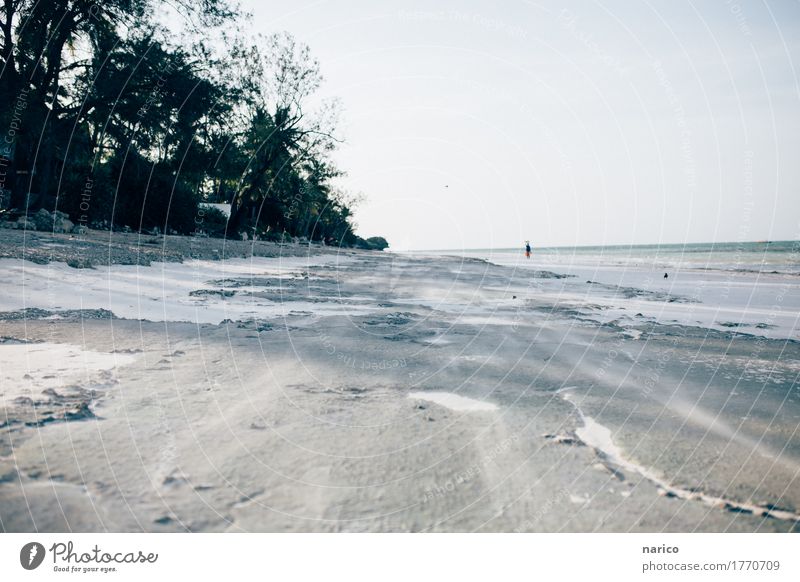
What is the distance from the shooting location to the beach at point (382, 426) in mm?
1749

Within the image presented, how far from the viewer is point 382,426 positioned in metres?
2.49

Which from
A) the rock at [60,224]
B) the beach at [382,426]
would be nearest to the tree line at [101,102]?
the rock at [60,224]

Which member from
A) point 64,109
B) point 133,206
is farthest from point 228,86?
point 133,206

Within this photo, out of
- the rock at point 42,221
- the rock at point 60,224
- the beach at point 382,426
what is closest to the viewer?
the beach at point 382,426

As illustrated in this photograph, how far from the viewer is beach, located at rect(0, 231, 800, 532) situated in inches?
68.9

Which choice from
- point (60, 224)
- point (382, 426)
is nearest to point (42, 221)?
point (60, 224)

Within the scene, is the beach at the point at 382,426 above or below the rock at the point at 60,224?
below

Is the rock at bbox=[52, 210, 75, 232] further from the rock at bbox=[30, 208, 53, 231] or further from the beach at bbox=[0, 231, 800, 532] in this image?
the beach at bbox=[0, 231, 800, 532]

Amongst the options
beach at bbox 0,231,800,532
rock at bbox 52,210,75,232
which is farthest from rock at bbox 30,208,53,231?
beach at bbox 0,231,800,532

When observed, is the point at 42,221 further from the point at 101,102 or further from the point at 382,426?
the point at 382,426

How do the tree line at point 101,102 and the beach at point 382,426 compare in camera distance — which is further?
the tree line at point 101,102

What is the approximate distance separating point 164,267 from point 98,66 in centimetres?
1100

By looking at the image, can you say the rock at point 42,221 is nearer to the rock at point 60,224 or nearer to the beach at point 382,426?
the rock at point 60,224

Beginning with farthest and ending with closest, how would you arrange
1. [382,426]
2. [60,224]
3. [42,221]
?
1. [60,224]
2. [42,221]
3. [382,426]
